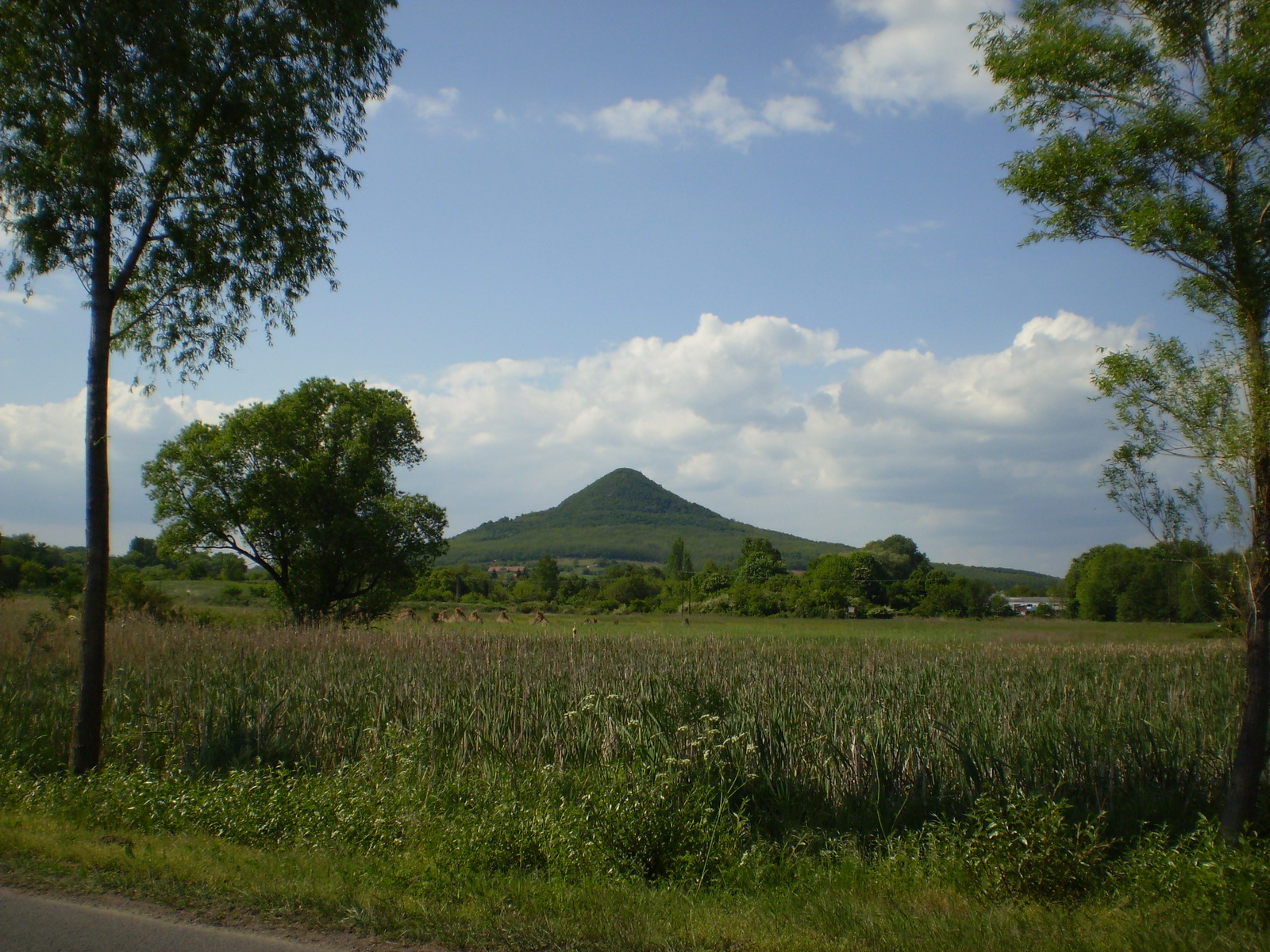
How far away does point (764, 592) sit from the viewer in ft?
219

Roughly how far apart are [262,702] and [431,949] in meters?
7.27

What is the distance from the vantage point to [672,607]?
71.2 m

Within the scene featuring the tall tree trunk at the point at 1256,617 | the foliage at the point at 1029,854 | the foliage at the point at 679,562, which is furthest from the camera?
the foliage at the point at 679,562

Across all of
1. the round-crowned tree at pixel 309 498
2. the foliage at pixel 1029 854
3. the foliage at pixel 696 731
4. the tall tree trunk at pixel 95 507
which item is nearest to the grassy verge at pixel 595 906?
the foliage at pixel 1029 854

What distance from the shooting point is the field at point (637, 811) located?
15.4 ft

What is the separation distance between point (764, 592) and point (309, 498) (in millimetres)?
45460

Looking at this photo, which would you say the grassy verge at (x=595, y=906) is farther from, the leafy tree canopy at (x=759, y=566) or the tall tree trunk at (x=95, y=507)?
the leafy tree canopy at (x=759, y=566)

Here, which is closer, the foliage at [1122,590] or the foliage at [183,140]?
the foliage at [183,140]

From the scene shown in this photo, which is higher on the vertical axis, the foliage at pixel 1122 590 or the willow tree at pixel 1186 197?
the willow tree at pixel 1186 197

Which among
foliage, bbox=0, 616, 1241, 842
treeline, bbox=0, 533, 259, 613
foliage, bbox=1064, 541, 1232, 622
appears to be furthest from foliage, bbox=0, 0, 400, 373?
foliage, bbox=1064, 541, 1232, 622

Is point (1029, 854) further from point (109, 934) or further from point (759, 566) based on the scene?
point (759, 566)

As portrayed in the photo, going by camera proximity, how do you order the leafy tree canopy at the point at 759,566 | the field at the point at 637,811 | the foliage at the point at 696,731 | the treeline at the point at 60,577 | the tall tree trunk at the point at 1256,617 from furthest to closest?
the leafy tree canopy at the point at 759,566, the treeline at the point at 60,577, the foliage at the point at 696,731, the tall tree trunk at the point at 1256,617, the field at the point at 637,811

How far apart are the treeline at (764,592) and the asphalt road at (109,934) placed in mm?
43048

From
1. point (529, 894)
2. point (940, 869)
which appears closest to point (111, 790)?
point (529, 894)
